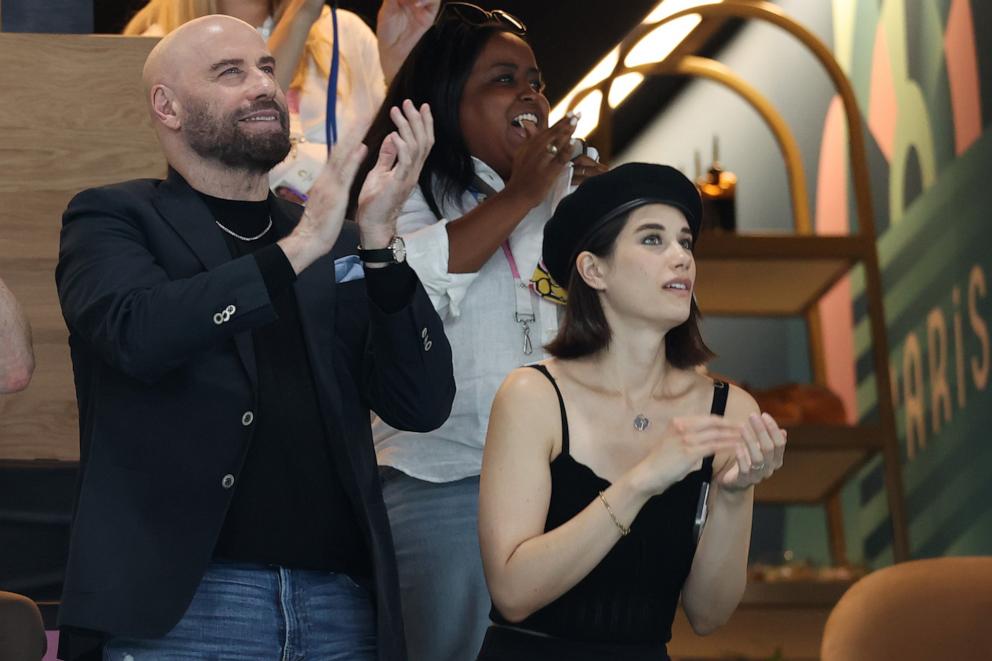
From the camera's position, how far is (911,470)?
193 inches

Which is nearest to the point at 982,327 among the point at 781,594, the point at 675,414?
the point at 781,594

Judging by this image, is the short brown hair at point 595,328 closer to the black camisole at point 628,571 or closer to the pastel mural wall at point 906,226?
the black camisole at point 628,571

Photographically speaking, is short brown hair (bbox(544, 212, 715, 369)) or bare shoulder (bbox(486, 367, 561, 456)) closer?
bare shoulder (bbox(486, 367, 561, 456))

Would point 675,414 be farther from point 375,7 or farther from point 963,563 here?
point 375,7

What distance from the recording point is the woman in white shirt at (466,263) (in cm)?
263

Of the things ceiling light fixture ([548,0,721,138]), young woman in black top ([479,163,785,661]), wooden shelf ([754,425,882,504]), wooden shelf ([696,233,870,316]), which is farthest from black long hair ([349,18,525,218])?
wooden shelf ([754,425,882,504])

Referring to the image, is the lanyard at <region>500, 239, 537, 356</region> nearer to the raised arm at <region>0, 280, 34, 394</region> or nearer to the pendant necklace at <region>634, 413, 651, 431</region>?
the pendant necklace at <region>634, 413, 651, 431</region>

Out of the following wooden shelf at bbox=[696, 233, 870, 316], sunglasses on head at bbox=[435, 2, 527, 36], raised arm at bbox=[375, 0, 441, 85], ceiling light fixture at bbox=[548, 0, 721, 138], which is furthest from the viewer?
ceiling light fixture at bbox=[548, 0, 721, 138]

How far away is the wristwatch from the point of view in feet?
7.35

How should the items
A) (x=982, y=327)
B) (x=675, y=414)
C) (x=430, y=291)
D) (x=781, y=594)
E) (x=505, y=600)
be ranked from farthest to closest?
(x=982, y=327) → (x=781, y=594) → (x=430, y=291) → (x=675, y=414) → (x=505, y=600)

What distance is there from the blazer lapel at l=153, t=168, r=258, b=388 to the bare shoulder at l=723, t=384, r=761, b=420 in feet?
2.46

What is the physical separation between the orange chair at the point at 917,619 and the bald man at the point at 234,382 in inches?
35.7

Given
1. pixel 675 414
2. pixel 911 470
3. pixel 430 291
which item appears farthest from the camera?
pixel 911 470

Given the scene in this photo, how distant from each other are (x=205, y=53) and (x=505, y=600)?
912 millimetres
